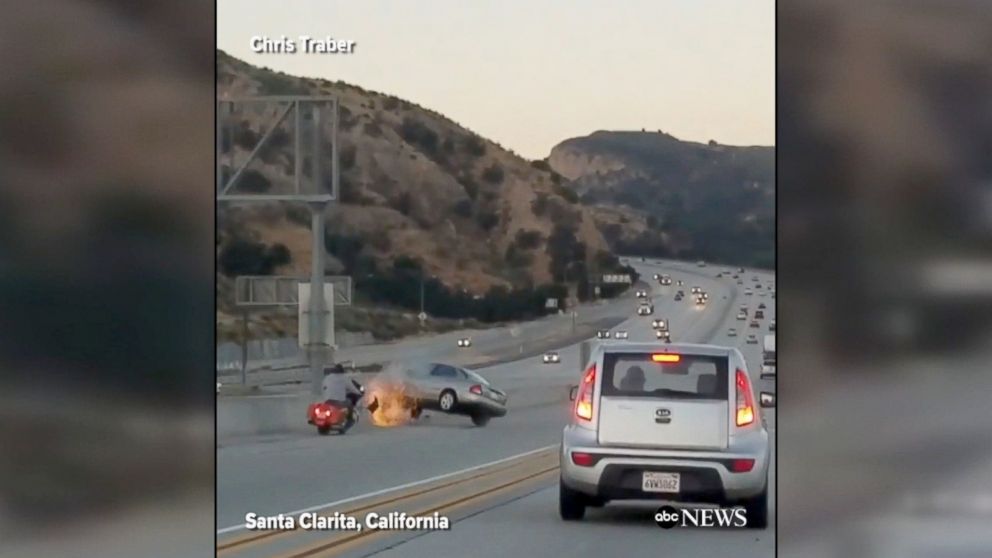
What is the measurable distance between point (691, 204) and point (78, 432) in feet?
6.33

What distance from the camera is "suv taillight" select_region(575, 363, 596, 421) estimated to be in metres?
3.72

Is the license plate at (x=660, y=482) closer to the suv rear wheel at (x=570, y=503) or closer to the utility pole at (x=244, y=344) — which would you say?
the suv rear wheel at (x=570, y=503)

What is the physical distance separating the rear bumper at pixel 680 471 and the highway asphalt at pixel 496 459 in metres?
0.06

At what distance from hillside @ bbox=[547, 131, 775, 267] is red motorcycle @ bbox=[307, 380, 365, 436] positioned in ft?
2.90

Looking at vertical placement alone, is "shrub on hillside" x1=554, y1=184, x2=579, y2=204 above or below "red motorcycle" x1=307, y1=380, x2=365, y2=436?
above

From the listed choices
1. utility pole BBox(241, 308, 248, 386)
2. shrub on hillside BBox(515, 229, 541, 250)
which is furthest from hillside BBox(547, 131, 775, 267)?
utility pole BBox(241, 308, 248, 386)

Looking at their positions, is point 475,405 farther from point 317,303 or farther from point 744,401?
point 744,401

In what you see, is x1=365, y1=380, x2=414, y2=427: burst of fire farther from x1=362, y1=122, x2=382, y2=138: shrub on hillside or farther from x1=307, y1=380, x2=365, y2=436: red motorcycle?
x1=362, y1=122, x2=382, y2=138: shrub on hillside

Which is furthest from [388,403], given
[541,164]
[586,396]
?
[541,164]

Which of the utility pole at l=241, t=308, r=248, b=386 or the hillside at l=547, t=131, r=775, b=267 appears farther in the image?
the utility pole at l=241, t=308, r=248, b=386

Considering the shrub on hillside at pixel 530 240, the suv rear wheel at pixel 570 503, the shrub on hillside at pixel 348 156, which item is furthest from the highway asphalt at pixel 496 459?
the shrub on hillside at pixel 348 156

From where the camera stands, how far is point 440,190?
3803 mm

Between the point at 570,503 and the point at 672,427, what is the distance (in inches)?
14.7

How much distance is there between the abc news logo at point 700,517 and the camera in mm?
3723
